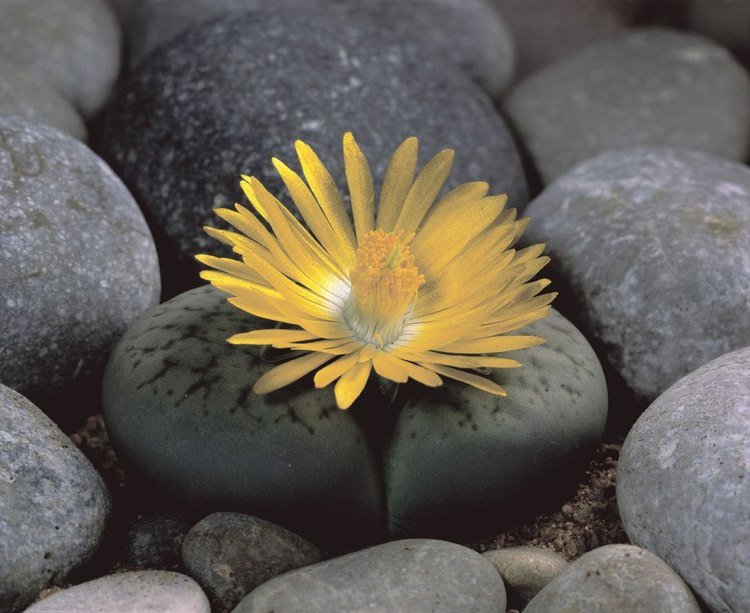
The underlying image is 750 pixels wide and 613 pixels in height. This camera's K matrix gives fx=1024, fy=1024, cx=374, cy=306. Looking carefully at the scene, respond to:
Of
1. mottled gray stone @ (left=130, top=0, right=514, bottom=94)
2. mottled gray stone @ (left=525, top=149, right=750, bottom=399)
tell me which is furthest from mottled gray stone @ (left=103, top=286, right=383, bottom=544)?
mottled gray stone @ (left=130, top=0, right=514, bottom=94)

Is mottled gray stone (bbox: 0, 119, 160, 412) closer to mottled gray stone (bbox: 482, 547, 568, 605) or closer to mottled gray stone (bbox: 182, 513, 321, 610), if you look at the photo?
mottled gray stone (bbox: 182, 513, 321, 610)

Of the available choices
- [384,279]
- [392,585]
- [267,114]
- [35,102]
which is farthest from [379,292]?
[35,102]

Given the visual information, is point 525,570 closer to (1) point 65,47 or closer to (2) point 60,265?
(2) point 60,265

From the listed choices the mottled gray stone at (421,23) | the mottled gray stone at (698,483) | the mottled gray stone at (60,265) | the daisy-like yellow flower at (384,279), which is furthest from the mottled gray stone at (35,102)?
the mottled gray stone at (698,483)

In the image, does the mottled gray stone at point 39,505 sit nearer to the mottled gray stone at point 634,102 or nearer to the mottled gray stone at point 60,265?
the mottled gray stone at point 60,265

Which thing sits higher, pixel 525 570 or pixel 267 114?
pixel 267 114

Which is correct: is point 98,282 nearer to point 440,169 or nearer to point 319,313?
point 319,313
